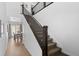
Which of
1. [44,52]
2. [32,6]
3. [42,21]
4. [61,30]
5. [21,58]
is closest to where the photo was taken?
[21,58]

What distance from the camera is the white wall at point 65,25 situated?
2.63 meters

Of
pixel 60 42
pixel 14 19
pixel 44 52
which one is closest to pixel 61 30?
pixel 60 42

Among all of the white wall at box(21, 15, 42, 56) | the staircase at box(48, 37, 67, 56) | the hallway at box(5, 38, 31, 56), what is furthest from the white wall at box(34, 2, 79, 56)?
the hallway at box(5, 38, 31, 56)

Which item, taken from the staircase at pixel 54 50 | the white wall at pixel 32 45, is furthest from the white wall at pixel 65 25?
the white wall at pixel 32 45

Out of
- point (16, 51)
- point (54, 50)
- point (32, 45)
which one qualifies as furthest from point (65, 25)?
point (16, 51)

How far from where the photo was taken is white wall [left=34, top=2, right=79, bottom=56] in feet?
8.62

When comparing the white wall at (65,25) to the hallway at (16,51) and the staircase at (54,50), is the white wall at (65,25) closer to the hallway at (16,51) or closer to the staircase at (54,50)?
the staircase at (54,50)

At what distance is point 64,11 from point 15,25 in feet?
10.3

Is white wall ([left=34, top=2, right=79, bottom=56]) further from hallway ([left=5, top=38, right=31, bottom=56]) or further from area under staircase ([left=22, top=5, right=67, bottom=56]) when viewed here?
hallway ([left=5, top=38, right=31, bottom=56])

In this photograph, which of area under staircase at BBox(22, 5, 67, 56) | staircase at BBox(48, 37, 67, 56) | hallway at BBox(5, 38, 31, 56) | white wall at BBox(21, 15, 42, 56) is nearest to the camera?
area under staircase at BBox(22, 5, 67, 56)

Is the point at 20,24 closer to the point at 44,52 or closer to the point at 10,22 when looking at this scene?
the point at 10,22

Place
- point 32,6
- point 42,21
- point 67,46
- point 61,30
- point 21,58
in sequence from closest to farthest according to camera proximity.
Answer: point 21,58
point 67,46
point 61,30
point 42,21
point 32,6

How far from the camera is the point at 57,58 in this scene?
4.24 feet

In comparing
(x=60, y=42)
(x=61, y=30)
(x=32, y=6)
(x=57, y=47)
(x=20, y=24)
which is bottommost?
(x=57, y=47)
